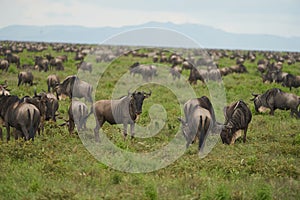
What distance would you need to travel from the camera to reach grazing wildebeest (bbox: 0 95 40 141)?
10.7m

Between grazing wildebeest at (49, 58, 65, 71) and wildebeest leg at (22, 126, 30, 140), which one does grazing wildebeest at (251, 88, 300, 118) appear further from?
grazing wildebeest at (49, 58, 65, 71)

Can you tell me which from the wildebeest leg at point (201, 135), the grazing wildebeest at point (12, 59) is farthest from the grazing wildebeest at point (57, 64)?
the wildebeest leg at point (201, 135)

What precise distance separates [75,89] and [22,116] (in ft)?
28.9

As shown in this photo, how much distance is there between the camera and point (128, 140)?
12.5 m

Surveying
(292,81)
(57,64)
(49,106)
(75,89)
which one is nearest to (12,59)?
(57,64)

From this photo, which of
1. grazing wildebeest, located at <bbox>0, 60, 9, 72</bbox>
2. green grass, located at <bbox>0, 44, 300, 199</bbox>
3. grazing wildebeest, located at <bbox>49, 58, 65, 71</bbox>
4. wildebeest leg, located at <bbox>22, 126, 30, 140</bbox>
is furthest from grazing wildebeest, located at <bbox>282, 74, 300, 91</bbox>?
grazing wildebeest, located at <bbox>0, 60, 9, 72</bbox>

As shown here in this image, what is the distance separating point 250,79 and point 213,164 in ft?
74.4

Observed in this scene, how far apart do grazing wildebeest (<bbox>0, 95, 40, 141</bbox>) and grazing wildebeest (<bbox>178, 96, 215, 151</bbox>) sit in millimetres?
4382

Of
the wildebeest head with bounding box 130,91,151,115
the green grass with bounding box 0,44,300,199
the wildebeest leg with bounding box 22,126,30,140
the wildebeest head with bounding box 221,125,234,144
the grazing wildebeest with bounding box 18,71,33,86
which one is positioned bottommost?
the green grass with bounding box 0,44,300,199

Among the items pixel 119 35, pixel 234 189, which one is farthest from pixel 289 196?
pixel 119 35

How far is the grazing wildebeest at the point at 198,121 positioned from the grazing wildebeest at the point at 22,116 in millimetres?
4382

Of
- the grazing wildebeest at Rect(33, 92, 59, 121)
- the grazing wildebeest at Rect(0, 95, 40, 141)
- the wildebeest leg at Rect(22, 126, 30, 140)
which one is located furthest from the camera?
the grazing wildebeest at Rect(33, 92, 59, 121)

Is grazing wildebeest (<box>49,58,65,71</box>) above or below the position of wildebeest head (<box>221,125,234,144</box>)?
above

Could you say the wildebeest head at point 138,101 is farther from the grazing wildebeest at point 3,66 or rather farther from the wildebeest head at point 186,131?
the grazing wildebeest at point 3,66
